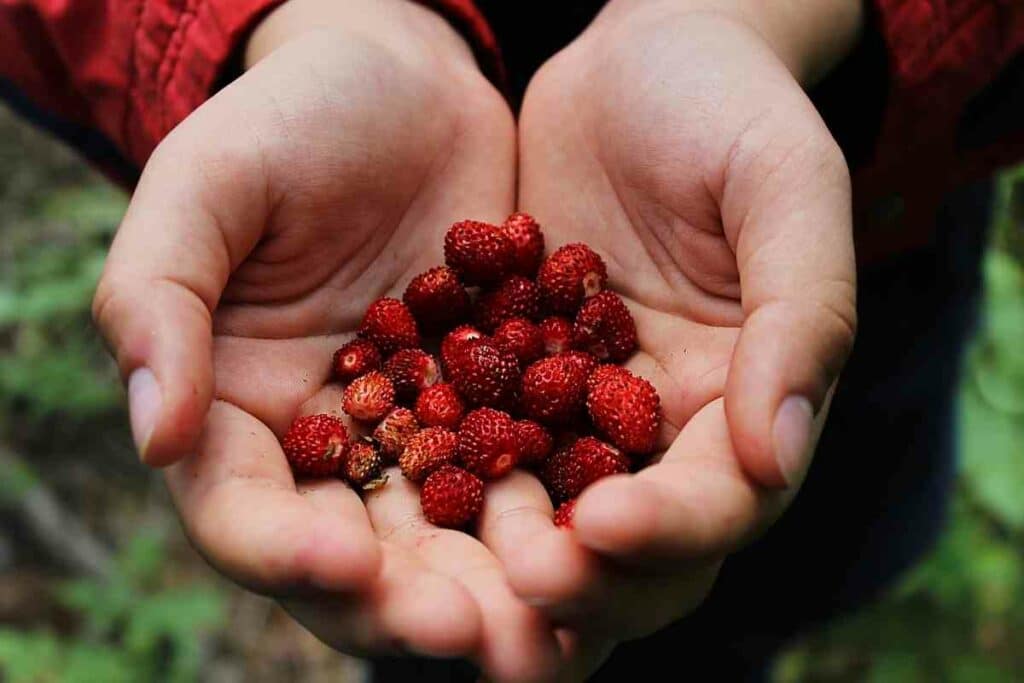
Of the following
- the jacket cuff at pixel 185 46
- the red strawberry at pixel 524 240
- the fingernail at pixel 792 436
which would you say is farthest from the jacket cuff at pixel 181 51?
the fingernail at pixel 792 436

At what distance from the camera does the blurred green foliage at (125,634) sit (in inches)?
97.4

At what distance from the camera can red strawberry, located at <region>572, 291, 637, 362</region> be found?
1718 millimetres

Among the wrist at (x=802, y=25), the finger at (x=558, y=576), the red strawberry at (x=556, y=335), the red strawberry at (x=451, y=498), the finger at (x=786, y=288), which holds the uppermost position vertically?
the wrist at (x=802, y=25)

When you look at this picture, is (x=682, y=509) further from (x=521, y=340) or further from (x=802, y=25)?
(x=802, y=25)

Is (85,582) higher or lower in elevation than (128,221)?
lower

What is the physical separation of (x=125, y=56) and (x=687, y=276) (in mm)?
1068

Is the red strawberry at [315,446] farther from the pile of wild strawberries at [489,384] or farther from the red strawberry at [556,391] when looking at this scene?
the red strawberry at [556,391]

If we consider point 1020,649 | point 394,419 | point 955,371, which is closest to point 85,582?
point 394,419

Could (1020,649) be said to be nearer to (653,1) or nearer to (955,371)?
(955,371)

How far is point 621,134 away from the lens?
1749 mm

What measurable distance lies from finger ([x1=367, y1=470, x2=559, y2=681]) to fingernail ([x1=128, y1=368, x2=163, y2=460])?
36 cm

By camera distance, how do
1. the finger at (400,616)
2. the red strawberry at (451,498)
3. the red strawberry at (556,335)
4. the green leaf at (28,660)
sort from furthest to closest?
1. the green leaf at (28,660)
2. the red strawberry at (556,335)
3. the red strawberry at (451,498)
4. the finger at (400,616)

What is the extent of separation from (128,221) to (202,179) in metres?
0.12

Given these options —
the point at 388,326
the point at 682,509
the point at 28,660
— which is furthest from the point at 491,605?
the point at 28,660
